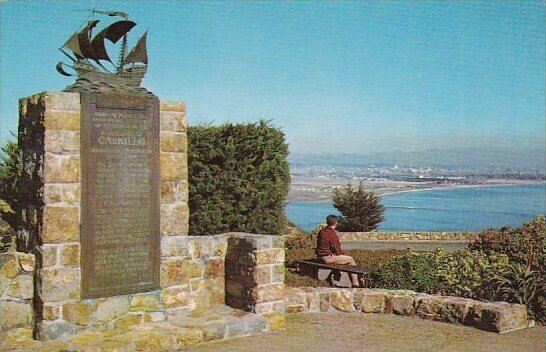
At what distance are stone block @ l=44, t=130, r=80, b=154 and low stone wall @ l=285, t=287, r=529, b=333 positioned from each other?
366 cm

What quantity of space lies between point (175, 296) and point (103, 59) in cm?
274

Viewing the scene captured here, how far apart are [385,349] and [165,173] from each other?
3.07 metres

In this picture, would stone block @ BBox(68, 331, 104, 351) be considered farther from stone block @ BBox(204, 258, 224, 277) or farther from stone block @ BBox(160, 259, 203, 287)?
stone block @ BBox(204, 258, 224, 277)

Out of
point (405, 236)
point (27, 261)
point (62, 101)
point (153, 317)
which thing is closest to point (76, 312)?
point (27, 261)

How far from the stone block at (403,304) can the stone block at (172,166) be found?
344cm

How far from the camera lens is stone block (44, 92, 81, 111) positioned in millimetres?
5828

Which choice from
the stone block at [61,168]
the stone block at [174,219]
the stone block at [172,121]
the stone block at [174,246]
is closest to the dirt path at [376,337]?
the stone block at [174,246]

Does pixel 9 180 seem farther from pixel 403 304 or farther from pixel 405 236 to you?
pixel 405 236

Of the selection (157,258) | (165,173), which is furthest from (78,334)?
(165,173)

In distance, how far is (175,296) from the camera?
6797mm

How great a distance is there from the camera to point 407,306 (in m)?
8.05

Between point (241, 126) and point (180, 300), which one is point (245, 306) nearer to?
point (180, 300)

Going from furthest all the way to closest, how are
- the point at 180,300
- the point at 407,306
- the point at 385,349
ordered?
1. the point at 407,306
2. the point at 180,300
3. the point at 385,349

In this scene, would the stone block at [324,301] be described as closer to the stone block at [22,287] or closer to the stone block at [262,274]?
the stone block at [262,274]
